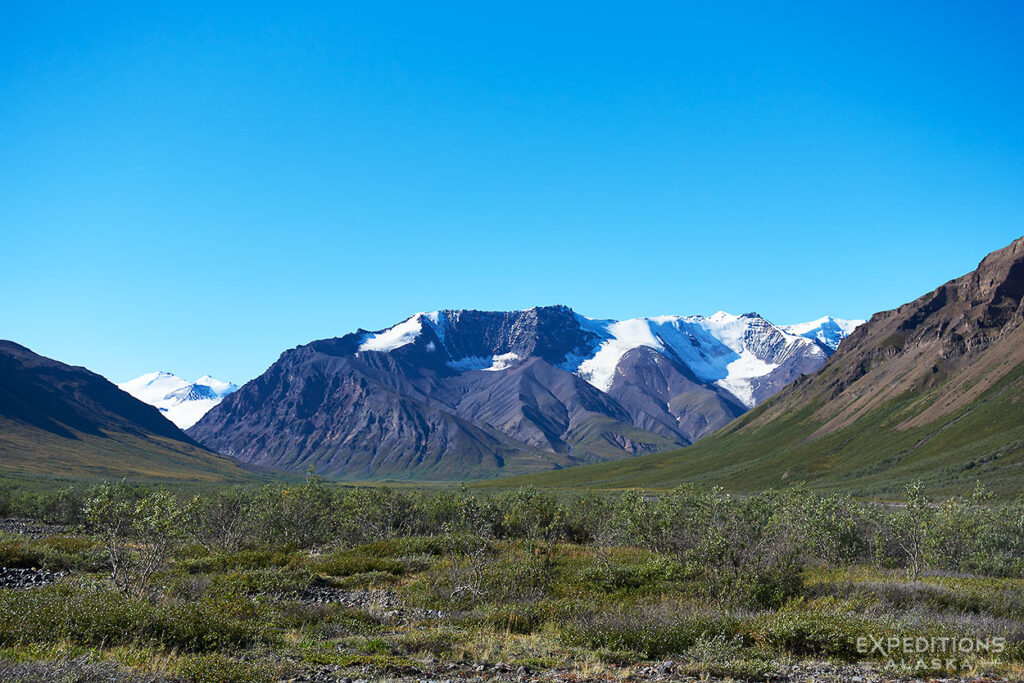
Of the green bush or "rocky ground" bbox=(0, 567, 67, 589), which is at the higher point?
the green bush

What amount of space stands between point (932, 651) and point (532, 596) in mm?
12548

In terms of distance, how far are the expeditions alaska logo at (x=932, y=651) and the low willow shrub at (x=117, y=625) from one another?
16000 millimetres

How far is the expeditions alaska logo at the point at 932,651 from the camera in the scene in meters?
14.0

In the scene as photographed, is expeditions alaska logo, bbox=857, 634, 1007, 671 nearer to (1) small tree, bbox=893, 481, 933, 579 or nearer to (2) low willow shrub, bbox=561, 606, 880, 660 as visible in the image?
(2) low willow shrub, bbox=561, 606, 880, 660

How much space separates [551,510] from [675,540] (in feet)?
33.2

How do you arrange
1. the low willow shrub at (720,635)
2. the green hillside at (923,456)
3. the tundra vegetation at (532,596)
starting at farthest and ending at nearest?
the green hillside at (923,456) < the low willow shrub at (720,635) < the tundra vegetation at (532,596)

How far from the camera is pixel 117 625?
14.9 metres

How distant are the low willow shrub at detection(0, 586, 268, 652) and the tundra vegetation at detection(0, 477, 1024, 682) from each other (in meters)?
0.06

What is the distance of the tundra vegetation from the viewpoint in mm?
13961

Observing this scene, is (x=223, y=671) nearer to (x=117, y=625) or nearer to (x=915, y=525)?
(x=117, y=625)

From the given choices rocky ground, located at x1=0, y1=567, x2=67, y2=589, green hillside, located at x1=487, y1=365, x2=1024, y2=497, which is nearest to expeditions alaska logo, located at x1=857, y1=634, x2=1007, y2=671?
rocky ground, located at x1=0, y1=567, x2=67, y2=589

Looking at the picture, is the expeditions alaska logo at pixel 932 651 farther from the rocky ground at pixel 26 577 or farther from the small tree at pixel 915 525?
the rocky ground at pixel 26 577

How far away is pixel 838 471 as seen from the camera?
16538 centimetres

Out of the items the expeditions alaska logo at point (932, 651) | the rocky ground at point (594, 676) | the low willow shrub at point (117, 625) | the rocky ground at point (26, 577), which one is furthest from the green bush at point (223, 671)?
the rocky ground at point (26, 577)
